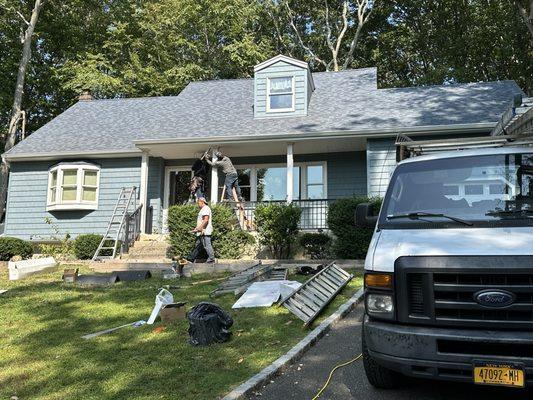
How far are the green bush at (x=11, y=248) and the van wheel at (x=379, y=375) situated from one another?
513 inches

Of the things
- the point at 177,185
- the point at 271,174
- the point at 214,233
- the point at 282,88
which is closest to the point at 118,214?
the point at 177,185

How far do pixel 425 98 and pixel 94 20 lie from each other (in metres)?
20.4

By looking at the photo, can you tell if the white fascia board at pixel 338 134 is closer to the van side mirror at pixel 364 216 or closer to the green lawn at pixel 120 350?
the green lawn at pixel 120 350

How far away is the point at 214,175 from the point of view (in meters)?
15.2

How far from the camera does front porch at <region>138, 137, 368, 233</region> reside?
1492 centimetres

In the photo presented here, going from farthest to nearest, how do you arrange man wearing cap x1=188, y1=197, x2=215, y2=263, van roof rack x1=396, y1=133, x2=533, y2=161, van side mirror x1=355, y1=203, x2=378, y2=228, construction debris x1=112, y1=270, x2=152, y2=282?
man wearing cap x1=188, y1=197, x2=215, y2=263
construction debris x1=112, y1=270, x2=152, y2=282
van roof rack x1=396, y1=133, x2=533, y2=161
van side mirror x1=355, y1=203, x2=378, y2=228

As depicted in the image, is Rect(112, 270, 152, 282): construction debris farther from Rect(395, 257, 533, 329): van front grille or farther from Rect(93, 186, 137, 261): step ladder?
Rect(395, 257, 533, 329): van front grille

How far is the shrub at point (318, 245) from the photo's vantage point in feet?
40.2

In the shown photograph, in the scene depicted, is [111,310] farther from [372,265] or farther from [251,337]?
[372,265]

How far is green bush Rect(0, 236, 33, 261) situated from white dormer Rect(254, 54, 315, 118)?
8.47 metres

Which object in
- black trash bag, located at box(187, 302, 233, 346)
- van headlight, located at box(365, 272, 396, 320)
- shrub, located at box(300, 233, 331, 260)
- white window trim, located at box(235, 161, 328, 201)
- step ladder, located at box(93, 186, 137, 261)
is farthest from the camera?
white window trim, located at box(235, 161, 328, 201)

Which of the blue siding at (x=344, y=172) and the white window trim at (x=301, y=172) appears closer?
the blue siding at (x=344, y=172)

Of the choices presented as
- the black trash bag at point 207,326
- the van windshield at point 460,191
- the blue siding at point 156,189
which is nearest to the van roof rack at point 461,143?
the van windshield at point 460,191

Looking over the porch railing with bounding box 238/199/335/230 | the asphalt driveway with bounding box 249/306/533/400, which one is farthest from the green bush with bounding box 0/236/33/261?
the asphalt driveway with bounding box 249/306/533/400
